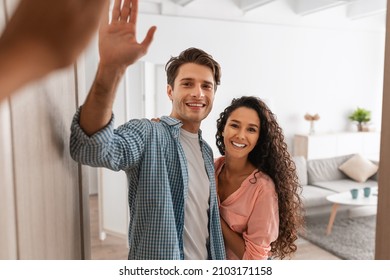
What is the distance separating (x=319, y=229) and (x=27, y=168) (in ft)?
8.65

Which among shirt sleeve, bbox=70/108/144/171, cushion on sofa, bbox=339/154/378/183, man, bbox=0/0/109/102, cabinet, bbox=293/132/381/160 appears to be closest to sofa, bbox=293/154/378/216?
cushion on sofa, bbox=339/154/378/183

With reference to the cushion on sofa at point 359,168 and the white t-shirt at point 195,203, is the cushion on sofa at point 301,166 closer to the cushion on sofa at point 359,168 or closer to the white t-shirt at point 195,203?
the cushion on sofa at point 359,168

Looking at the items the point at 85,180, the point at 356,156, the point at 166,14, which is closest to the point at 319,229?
the point at 356,156

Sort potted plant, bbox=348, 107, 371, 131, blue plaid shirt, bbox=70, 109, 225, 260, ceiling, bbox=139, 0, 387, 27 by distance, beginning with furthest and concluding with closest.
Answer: potted plant, bbox=348, 107, 371, 131 < ceiling, bbox=139, 0, 387, 27 < blue plaid shirt, bbox=70, 109, 225, 260

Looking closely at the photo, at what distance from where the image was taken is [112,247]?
75.8 inches

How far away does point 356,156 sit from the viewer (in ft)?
10.5

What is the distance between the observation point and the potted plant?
3.83 meters

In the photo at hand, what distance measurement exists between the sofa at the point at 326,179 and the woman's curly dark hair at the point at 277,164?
80.3 inches

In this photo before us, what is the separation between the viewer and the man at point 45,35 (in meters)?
0.20

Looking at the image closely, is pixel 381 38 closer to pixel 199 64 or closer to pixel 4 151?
pixel 199 64

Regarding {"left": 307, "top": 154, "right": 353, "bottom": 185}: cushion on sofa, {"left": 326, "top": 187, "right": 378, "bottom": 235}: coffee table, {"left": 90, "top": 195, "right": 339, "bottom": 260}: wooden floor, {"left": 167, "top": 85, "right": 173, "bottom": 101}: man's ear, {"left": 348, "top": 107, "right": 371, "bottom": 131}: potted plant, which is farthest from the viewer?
{"left": 348, "top": 107, "right": 371, "bottom": 131}: potted plant

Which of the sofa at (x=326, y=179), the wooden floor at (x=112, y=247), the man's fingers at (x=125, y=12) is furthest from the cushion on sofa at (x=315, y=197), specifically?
the man's fingers at (x=125, y=12)

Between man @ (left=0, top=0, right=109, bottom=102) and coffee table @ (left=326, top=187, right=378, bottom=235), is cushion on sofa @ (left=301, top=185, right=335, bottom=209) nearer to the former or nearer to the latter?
coffee table @ (left=326, top=187, right=378, bottom=235)

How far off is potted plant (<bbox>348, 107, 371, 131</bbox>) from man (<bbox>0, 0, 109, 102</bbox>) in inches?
157
